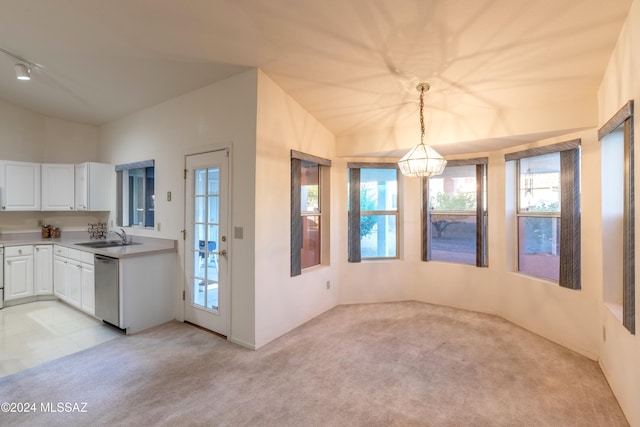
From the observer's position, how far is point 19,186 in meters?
4.47

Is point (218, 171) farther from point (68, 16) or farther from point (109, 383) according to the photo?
point (109, 383)

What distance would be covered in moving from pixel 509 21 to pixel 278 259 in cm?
284

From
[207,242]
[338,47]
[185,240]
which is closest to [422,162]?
[338,47]

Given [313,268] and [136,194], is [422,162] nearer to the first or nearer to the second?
[313,268]

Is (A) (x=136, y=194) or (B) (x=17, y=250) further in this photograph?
(A) (x=136, y=194)

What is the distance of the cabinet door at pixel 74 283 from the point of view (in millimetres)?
3889

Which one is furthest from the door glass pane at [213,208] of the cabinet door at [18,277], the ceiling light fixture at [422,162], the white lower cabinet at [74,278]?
the cabinet door at [18,277]

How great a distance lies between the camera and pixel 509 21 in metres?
2.10

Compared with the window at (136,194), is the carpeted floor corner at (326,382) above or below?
below

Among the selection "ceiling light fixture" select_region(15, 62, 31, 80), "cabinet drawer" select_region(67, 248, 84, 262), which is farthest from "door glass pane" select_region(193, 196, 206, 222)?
"ceiling light fixture" select_region(15, 62, 31, 80)

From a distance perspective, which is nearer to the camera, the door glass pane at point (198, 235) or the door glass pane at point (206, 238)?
the door glass pane at point (206, 238)

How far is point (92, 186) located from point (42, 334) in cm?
230

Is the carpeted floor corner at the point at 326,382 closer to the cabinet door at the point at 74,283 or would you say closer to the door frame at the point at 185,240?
the door frame at the point at 185,240

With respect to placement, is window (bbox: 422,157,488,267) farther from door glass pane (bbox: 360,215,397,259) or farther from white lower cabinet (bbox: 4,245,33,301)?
white lower cabinet (bbox: 4,245,33,301)
